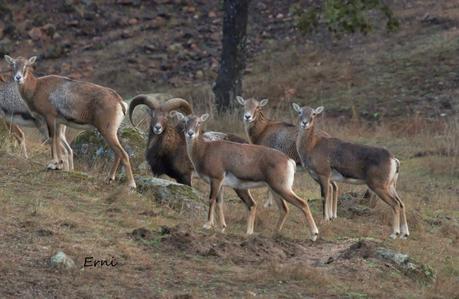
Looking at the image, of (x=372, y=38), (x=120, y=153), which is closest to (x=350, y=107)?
(x=372, y=38)

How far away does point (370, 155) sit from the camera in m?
15.6

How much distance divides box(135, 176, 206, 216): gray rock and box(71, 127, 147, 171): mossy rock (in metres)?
2.26

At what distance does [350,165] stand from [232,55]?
12.8 meters

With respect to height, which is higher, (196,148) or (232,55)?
(196,148)

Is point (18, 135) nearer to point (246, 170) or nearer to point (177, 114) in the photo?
point (177, 114)

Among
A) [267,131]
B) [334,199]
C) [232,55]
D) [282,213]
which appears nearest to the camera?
[282,213]

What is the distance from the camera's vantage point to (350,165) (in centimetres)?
1581

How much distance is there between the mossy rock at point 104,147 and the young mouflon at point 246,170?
3.35m

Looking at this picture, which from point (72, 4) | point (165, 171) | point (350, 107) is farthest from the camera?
point (72, 4)

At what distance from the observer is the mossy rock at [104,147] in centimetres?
1792

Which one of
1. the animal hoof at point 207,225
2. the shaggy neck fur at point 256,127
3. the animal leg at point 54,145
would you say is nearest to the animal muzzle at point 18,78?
the animal leg at point 54,145

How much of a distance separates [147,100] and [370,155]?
374 centimetres

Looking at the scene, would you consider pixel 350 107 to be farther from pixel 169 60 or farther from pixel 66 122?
pixel 66 122

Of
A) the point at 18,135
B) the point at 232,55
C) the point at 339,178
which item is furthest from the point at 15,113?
the point at 232,55
